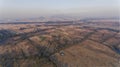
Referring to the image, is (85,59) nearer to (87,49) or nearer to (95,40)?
(87,49)

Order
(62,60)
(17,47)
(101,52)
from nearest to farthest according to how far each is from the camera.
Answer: (62,60) < (101,52) < (17,47)

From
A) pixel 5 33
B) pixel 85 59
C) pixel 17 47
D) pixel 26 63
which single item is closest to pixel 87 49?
pixel 85 59

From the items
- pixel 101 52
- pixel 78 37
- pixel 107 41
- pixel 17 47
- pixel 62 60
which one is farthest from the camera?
pixel 78 37

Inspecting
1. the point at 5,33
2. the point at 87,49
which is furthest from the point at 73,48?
the point at 5,33

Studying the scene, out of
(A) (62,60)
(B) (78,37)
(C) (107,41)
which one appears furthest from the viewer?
(B) (78,37)

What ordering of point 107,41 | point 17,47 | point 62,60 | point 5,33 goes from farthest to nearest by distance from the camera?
point 5,33 → point 107,41 → point 17,47 → point 62,60

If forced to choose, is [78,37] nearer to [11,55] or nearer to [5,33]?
[11,55]

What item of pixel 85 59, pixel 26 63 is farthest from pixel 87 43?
pixel 26 63

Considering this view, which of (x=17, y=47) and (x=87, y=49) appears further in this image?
(x=17, y=47)

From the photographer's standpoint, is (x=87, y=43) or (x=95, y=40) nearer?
(x=87, y=43)
